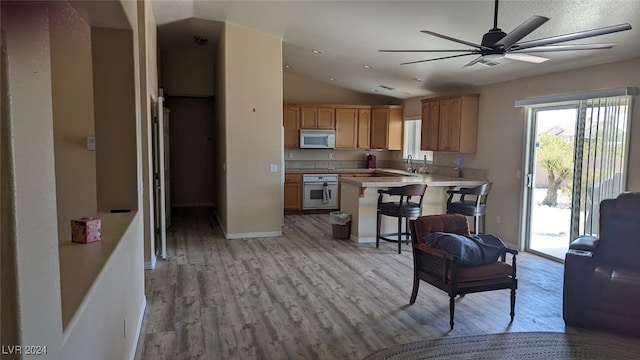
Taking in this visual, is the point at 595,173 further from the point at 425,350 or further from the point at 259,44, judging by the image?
the point at 259,44

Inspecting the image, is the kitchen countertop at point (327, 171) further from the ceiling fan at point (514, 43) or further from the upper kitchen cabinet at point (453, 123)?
the ceiling fan at point (514, 43)

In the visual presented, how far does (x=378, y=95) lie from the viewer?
9820mm

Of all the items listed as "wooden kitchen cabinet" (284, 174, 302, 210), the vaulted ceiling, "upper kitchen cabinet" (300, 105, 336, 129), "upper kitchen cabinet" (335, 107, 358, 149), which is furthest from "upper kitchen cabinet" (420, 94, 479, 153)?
"wooden kitchen cabinet" (284, 174, 302, 210)

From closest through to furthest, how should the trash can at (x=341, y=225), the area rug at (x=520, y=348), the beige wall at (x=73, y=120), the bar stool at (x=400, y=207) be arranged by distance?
the area rug at (x=520, y=348) < the beige wall at (x=73, y=120) < the bar stool at (x=400, y=207) < the trash can at (x=341, y=225)

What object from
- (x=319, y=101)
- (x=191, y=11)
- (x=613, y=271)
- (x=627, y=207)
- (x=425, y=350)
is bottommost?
(x=425, y=350)

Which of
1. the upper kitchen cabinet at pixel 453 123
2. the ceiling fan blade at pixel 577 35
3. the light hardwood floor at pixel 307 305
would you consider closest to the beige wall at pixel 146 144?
the light hardwood floor at pixel 307 305

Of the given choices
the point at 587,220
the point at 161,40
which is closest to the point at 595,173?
the point at 587,220

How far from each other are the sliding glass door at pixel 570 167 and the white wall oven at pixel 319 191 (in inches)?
158

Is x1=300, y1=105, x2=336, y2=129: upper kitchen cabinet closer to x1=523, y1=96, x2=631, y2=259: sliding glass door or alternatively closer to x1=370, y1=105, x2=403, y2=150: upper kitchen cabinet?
x1=370, y1=105, x2=403, y2=150: upper kitchen cabinet

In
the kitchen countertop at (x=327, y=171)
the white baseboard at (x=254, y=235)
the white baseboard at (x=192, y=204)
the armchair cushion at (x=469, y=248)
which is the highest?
the kitchen countertop at (x=327, y=171)

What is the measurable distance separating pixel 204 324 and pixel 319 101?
6.70 metres

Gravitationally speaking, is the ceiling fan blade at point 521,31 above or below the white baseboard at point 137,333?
above

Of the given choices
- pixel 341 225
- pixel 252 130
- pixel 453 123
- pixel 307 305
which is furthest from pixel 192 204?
pixel 307 305

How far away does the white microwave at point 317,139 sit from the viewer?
9188 millimetres
